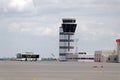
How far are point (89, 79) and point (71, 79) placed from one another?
1.98m

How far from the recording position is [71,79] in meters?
42.0

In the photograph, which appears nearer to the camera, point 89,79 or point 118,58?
point 89,79

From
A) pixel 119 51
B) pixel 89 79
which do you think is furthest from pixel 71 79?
pixel 119 51

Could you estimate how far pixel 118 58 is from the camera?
655ft

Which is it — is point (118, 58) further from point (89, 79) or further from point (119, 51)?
point (89, 79)

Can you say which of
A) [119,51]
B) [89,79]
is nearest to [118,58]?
[119,51]

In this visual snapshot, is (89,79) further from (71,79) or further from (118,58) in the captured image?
(118,58)

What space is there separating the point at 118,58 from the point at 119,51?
3566mm

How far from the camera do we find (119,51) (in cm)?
19862

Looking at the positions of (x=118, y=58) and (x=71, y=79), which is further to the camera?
(x=118, y=58)

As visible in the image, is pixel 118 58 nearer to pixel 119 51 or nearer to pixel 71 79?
pixel 119 51

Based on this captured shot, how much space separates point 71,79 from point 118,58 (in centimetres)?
16011
